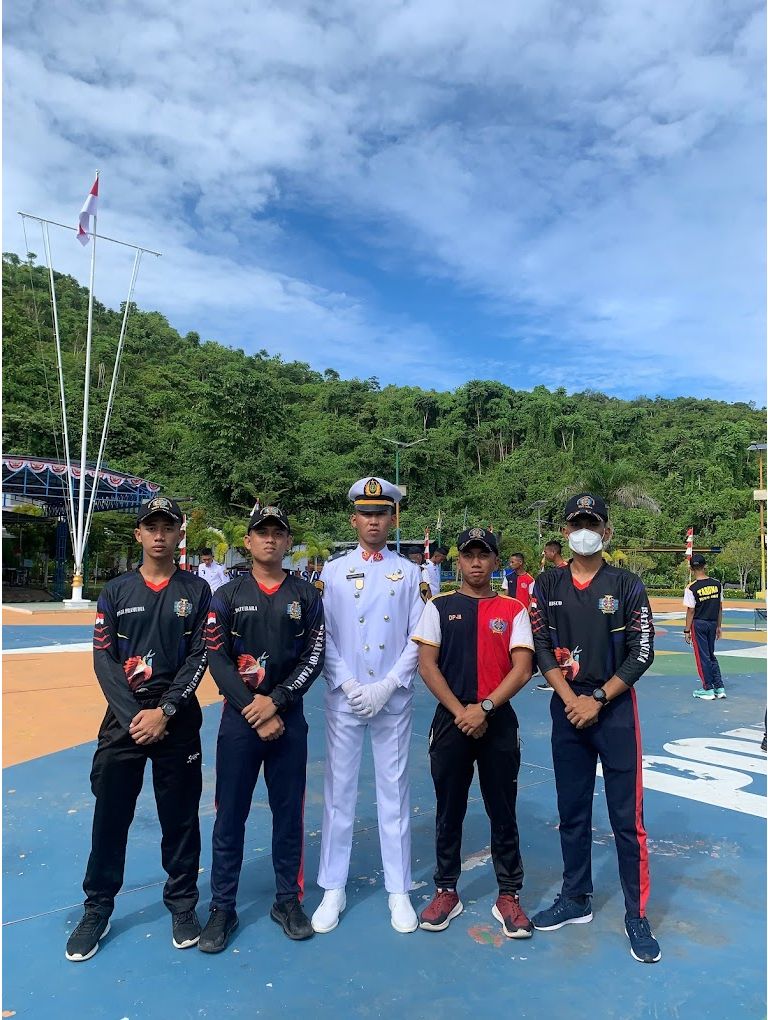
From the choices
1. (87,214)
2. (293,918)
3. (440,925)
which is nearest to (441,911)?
(440,925)

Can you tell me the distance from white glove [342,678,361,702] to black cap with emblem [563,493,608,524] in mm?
1236

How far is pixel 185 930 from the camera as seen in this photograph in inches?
108

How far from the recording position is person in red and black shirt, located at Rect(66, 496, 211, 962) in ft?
9.18

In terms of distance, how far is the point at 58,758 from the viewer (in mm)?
5188

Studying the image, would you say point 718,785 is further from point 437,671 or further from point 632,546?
point 632,546

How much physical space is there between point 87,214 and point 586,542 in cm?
2150

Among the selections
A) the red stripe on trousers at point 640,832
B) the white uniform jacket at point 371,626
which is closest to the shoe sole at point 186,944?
the white uniform jacket at point 371,626

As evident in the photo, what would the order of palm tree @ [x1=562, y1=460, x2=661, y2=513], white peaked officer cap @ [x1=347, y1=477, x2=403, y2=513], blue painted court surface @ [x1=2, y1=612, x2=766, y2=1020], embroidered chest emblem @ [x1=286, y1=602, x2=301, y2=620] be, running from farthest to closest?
palm tree @ [x1=562, y1=460, x2=661, y2=513], white peaked officer cap @ [x1=347, y1=477, x2=403, y2=513], embroidered chest emblem @ [x1=286, y1=602, x2=301, y2=620], blue painted court surface @ [x1=2, y1=612, x2=766, y2=1020]

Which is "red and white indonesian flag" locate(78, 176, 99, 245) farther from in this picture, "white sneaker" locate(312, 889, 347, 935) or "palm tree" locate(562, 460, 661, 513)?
"palm tree" locate(562, 460, 661, 513)

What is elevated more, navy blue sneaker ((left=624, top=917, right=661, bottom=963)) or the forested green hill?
the forested green hill

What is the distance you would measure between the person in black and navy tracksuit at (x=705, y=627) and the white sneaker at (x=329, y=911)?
603 cm

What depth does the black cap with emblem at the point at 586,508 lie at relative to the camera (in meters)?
3.11

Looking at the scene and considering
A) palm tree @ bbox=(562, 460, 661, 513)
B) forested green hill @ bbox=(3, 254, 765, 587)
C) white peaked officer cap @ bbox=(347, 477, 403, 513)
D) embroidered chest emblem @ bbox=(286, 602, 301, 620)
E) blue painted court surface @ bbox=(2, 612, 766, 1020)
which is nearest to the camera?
blue painted court surface @ bbox=(2, 612, 766, 1020)

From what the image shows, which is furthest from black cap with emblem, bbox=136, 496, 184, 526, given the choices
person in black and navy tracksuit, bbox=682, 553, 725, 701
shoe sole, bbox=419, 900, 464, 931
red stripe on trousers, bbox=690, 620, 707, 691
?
red stripe on trousers, bbox=690, 620, 707, 691
